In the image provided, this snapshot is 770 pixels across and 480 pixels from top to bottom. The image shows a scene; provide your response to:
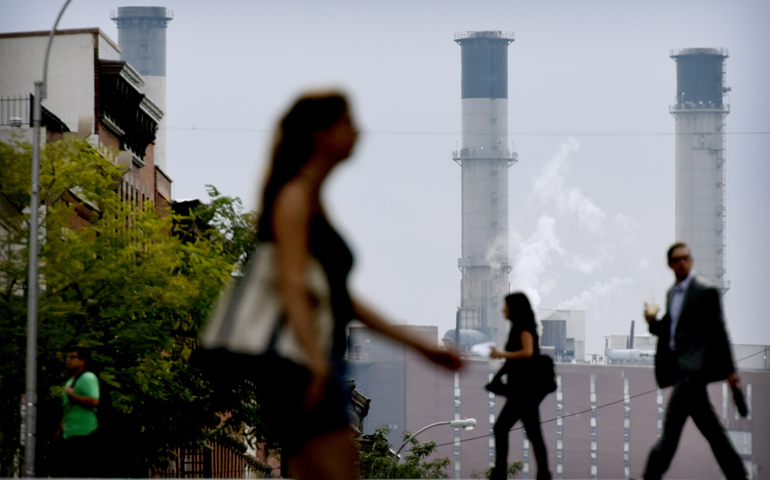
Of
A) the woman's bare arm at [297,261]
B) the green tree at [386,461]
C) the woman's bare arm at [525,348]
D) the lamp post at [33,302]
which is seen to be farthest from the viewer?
the green tree at [386,461]

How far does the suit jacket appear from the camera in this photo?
883 cm

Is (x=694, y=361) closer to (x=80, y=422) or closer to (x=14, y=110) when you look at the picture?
(x=80, y=422)

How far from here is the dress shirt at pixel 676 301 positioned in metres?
9.00

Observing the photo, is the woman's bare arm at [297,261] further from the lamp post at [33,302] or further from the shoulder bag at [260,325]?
the lamp post at [33,302]

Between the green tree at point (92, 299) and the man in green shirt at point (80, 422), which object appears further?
the green tree at point (92, 299)

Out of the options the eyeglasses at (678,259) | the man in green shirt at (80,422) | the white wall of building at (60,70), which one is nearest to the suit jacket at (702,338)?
the eyeglasses at (678,259)

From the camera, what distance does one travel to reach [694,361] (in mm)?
8875

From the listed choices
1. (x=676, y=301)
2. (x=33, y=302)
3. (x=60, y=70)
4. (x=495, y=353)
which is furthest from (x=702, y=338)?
(x=60, y=70)

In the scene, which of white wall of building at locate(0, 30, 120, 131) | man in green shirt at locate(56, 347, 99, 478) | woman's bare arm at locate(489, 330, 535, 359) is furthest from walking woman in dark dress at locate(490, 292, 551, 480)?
white wall of building at locate(0, 30, 120, 131)

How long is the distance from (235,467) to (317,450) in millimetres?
61554

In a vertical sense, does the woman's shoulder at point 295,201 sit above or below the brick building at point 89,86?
below

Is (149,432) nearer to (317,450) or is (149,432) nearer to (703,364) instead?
(703,364)

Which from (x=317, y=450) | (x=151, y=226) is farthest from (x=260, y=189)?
(x=151, y=226)

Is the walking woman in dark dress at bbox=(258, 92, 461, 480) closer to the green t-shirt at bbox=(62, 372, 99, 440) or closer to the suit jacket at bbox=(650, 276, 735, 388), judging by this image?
the suit jacket at bbox=(650, 276, 735, 388)
